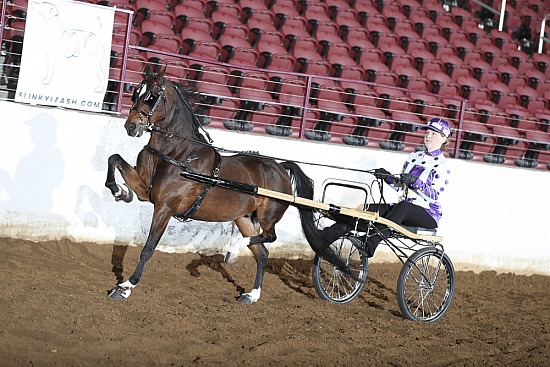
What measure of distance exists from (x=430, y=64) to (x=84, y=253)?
7.72 m

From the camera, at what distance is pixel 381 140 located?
11.0 metres

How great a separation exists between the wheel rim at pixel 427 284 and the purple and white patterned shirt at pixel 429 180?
0.50 meters

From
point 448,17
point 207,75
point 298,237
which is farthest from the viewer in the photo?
point 448,17

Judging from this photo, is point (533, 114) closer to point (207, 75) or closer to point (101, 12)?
point (207, 75)

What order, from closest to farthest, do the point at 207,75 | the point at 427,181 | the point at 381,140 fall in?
1. the point at 427,181
2. the point at 207,75
3. the point at 381,140

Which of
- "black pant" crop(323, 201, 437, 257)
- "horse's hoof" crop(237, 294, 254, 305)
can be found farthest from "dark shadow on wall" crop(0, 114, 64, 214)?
"black pant" crop(323, 201, 437, 257)

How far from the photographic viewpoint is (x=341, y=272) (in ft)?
23.7

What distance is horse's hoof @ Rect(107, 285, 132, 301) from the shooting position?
6.00m

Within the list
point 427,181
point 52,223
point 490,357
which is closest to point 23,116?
point 52,223

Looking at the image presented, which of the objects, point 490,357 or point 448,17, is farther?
point 448,17

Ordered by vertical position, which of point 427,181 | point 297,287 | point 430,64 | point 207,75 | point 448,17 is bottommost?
point 297,287

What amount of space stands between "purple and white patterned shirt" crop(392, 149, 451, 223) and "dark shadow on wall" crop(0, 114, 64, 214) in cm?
365

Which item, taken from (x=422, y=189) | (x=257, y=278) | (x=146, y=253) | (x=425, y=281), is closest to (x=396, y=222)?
(x=422, y=189)

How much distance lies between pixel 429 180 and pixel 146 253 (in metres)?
2.60
